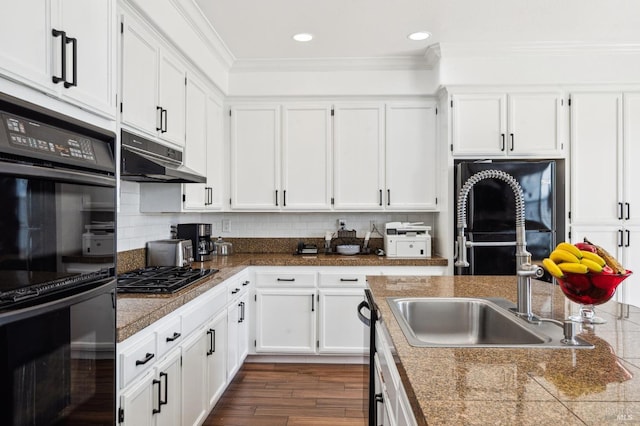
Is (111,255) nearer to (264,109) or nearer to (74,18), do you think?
(74,18)

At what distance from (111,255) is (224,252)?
8.94 feet

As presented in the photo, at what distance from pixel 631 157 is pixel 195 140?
3482mm

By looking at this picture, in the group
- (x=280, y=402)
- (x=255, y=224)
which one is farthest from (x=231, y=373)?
(x=255, y=224)

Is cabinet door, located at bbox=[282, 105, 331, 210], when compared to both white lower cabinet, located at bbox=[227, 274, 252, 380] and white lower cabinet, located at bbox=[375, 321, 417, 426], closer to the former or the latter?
white lower cabinet, located at bbox=[227, 274, 252, 380]

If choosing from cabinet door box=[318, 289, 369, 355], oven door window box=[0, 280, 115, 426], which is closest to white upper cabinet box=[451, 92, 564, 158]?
cabinet door box=[318, 289, 369, 355]

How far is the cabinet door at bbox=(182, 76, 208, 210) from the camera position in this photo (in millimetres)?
3146

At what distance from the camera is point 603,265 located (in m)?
1.49

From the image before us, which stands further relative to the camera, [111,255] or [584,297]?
[584,297]

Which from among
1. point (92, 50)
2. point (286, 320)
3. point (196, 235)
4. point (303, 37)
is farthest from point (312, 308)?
point (92, 50)

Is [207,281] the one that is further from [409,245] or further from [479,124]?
[479,124]

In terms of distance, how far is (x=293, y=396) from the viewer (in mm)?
3125

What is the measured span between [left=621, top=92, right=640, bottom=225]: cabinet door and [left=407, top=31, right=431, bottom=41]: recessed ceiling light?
176 cm

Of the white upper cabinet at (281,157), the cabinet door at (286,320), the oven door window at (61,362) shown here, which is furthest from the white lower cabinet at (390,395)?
the white upper cabinet at (281,157)

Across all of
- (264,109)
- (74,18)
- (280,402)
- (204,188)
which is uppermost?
(264,109)
